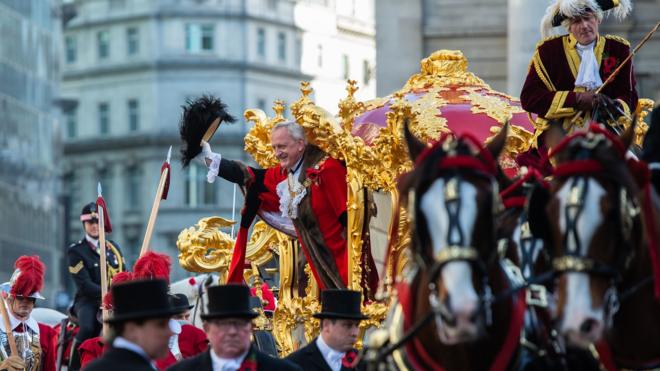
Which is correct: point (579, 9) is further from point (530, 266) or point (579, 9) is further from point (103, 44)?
point (103, 44)

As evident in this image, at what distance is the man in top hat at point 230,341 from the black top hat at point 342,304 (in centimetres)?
199

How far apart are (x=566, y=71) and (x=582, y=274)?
208 inches

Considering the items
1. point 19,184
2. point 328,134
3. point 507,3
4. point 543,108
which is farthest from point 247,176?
point 19,184

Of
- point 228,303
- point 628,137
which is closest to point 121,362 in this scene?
point 228,303

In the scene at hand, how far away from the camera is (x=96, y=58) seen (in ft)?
353

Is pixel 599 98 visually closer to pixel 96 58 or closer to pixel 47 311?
pixel 47 311

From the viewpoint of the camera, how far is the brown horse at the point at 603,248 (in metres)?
12.1

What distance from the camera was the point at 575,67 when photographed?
17.2 metres

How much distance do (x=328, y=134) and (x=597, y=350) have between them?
719 cm

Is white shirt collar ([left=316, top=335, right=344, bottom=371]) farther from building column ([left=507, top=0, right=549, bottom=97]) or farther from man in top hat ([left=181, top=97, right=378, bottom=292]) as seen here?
building column ([left=507, top=0, right=549, bottom=97])

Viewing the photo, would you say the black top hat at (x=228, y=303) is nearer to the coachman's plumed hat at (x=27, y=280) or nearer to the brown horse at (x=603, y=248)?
the brown horse at (x=603, y=248)

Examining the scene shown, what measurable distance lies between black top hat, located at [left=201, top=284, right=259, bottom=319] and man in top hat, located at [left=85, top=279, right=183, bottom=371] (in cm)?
117

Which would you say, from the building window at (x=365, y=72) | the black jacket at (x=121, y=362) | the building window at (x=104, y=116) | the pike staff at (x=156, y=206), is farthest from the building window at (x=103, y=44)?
the black jacket at (x=121, y=362)

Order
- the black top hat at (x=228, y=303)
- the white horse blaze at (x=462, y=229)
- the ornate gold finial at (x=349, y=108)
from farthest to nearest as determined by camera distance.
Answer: the ornate gold finial at (x=349, y=108)
the black top hat at (x=228, y=303)
the white horse blaze at (x=462, y=229)
